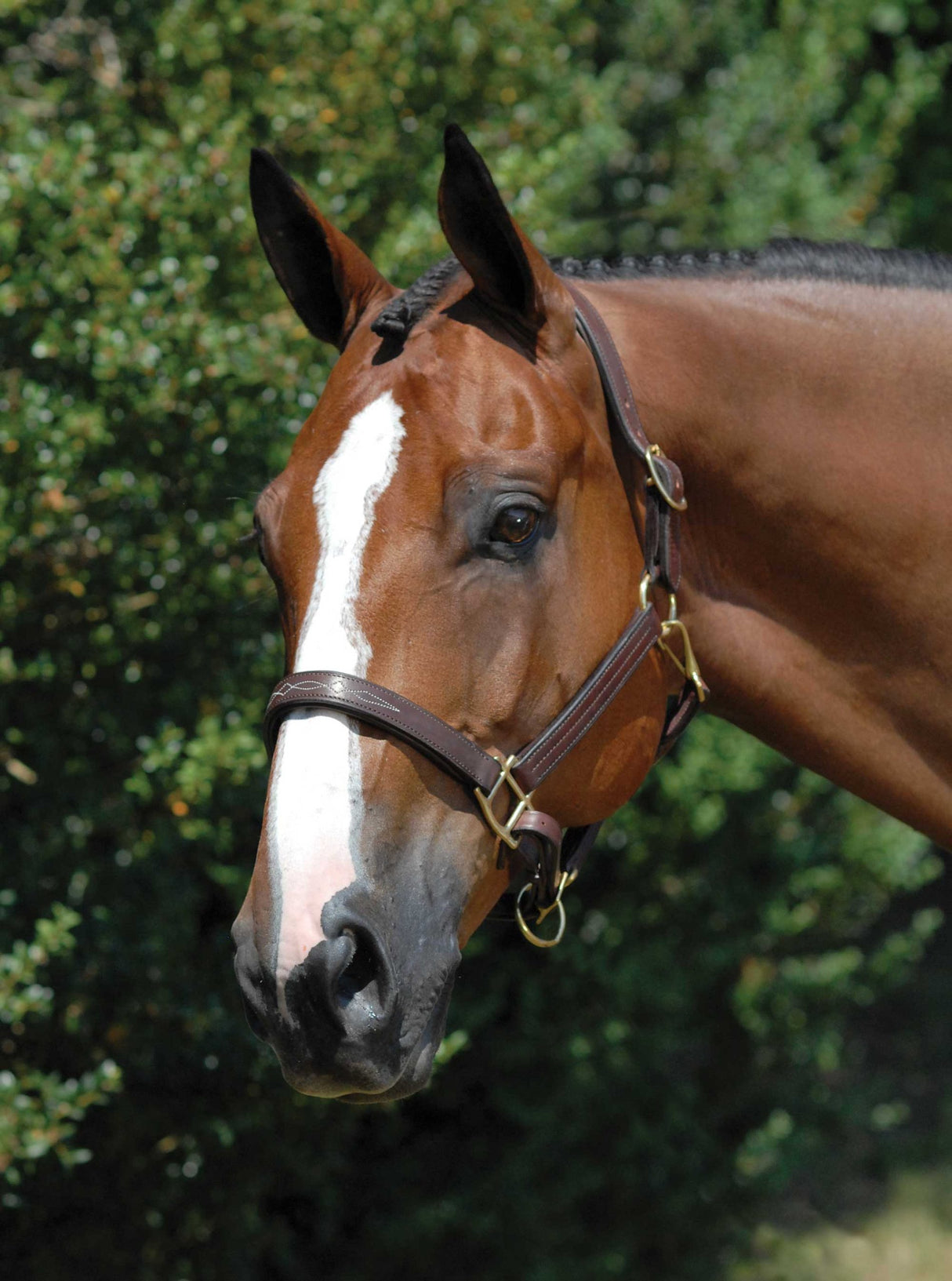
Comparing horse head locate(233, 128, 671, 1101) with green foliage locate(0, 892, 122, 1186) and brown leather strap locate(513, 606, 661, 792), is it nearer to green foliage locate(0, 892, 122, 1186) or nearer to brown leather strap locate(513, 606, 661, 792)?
brown leather strap locate(513, 606, 661, 792)

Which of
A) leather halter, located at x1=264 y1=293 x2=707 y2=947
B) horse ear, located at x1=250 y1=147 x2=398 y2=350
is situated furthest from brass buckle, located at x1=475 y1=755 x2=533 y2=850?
horse ear, located at x1=250 y1=147 x2=398 y2=350

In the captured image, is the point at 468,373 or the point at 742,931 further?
the point at 742,931

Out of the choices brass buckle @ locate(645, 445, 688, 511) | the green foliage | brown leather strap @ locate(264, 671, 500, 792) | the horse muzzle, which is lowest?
the green foliage

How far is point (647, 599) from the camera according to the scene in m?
1.97

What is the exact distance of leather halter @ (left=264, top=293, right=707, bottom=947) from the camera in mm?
1658

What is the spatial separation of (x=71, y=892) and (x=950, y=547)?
6.75 ft

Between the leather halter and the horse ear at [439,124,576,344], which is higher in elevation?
the horse ear at [439,124,576,344]

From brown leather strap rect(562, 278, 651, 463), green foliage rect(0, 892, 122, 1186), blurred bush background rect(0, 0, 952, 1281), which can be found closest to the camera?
brown leather strap rect(562, 278, 651, 463)

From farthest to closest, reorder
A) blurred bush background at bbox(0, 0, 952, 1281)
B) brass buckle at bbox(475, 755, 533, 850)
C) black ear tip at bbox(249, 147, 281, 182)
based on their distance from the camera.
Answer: blurred bush background at bbox(0, 0, 952, 1281), black ear tip at bbox(249, 147, 281, 182), brass buckle at bbox(475, 755, 533, 850)

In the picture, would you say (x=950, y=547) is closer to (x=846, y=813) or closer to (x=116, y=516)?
(x=116, y=516)

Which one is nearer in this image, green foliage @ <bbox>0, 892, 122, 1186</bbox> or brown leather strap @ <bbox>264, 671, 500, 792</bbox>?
brown leather strap @ <bbox>264, 671, 500, 792</bbox>

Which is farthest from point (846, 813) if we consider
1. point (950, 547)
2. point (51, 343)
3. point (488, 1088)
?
point (51, 343)

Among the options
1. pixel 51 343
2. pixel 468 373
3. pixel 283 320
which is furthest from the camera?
pixel 283 320

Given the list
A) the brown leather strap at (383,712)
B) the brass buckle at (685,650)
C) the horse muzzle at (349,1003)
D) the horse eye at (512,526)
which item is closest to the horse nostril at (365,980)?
the horse muzzle at (349,1003)
